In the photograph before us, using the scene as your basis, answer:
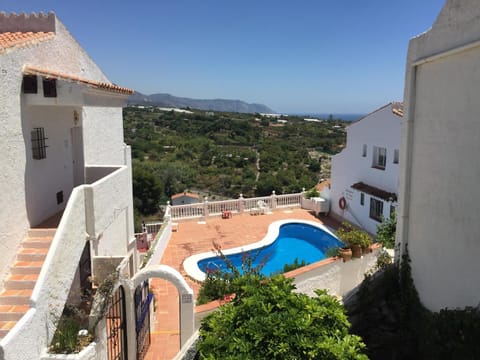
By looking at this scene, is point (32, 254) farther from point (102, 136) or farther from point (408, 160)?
point (408, 160)

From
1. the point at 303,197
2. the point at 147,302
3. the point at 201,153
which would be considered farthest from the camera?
the point at 201,153

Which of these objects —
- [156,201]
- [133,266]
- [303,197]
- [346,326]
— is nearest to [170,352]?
[133,266]

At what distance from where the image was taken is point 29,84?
704 centimetres

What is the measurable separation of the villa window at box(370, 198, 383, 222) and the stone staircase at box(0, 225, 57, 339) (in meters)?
15.9

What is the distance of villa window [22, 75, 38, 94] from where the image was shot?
22.9ft

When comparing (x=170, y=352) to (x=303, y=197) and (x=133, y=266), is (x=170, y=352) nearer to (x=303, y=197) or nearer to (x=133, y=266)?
(x=133, y=266)

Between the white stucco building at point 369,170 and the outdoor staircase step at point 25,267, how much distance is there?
1540cm

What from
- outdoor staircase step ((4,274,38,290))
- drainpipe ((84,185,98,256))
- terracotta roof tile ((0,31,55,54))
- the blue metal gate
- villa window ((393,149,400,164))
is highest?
terracotta roof tile ((0,31,55,54))

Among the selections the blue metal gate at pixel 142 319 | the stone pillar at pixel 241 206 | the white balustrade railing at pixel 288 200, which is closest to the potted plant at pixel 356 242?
the blue metal gate at pixel 142 319

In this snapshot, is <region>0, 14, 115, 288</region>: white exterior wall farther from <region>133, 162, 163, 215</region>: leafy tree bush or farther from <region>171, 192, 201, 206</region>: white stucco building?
<region>133, 162, 163, 215</region>: leafy tree bush

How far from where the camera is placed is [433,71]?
7.55 m

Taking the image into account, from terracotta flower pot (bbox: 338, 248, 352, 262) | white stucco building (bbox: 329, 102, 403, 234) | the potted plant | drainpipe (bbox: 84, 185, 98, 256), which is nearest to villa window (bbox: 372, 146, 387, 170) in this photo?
white stucco building (bbox: 329, 102, 403, 234)

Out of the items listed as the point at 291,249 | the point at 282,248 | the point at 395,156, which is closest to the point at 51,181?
the point at 282,248

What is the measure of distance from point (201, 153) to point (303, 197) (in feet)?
137
